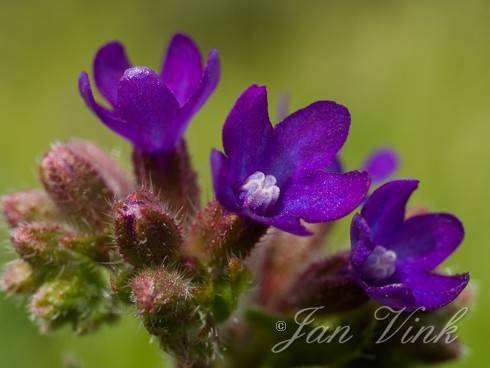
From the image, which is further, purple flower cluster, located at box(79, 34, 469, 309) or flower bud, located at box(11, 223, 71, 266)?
flower bud, located at box(11, 223, 71, 266)

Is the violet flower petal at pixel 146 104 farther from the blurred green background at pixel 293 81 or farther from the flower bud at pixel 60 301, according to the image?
the blurred green background at pixel 293 81

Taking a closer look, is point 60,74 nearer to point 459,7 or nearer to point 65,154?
point 459,7

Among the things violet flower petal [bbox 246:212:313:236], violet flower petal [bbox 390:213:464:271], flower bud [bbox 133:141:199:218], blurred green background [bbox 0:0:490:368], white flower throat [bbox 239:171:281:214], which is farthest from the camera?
blurred green background [bbox 0:0:490:368]

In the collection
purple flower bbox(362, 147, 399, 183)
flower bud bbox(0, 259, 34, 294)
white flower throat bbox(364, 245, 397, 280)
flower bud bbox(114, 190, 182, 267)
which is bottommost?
flower bud bbox(0, 259, 34, 294)

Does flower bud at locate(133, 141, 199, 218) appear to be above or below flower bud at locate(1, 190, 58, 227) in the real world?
above

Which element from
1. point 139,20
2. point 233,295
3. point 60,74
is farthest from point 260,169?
point 139,20

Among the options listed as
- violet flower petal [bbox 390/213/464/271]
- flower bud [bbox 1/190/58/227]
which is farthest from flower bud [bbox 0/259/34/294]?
violet flower petal [bbox 390/213/464/271]

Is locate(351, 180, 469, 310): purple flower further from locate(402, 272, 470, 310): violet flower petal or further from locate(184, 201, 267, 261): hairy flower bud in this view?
locate(184, 201, 267, 261): hairy flower bud
